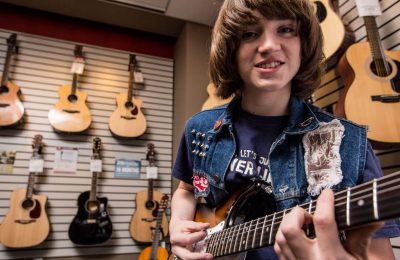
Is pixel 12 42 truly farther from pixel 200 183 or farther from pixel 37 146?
pixel 200 183

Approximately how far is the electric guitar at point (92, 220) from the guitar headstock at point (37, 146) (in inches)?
21.4

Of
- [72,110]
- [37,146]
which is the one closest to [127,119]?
[72,110]

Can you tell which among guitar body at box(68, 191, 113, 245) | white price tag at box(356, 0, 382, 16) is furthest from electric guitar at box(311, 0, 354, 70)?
guitar body at box(68, 191, 113, 245)

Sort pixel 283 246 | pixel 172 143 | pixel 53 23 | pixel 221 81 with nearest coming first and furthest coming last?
pixel 283 246
pixel 221 81
pixel 53 23
pixel 172 143

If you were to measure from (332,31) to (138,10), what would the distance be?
230 cm

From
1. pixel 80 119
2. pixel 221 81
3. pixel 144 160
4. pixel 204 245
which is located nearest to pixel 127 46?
pixel 80 119

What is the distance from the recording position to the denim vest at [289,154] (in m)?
0.81

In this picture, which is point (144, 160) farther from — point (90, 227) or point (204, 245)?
point (204, 245)

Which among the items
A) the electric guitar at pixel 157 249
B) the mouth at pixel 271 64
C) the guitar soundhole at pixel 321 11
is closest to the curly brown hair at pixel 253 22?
the mouth at pixel 271 64

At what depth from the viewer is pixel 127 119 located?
A: 316cm

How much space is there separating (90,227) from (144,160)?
3.19 feet

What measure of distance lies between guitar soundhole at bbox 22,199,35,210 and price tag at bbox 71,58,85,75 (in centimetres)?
145

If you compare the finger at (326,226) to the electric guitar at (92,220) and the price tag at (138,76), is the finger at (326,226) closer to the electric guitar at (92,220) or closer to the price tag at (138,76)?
the electric guitar at (92,220)

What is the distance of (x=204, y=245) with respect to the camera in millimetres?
935
